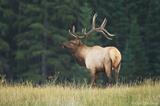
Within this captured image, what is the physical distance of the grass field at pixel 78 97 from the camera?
8953 mm

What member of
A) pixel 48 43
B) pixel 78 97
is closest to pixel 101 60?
pixel 78 97

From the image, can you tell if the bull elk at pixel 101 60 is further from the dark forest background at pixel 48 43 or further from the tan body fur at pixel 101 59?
the dark forest background at pixel 48 43

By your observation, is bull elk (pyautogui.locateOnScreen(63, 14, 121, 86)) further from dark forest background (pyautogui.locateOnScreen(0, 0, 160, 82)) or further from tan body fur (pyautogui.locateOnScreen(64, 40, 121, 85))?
dark forest background (pyautogui.locateOnScreen(0, 0, 160, 82))

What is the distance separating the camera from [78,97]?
9.60 metres

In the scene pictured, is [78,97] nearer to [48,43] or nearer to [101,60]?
[101,60]

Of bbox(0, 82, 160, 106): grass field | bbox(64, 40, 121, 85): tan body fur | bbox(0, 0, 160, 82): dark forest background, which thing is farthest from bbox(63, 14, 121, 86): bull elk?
bbox(0, 0, 160, 82): dark forest background

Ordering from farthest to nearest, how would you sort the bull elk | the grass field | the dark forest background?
the dark forest background < the bull elk < the grass field

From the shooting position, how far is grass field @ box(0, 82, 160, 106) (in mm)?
8953

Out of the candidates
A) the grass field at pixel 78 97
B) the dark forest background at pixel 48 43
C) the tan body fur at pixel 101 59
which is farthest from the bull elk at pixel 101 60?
the dark forest background at pixel 48 43

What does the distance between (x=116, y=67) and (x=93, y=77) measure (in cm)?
74

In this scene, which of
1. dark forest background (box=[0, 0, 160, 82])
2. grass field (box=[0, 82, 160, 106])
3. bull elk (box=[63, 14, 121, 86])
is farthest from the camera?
dark forest background (box=[0, 0, 160, 82])

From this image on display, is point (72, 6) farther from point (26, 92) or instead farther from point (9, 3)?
point (26, 92)

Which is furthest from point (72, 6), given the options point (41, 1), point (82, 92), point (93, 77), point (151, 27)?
point (82, 92)

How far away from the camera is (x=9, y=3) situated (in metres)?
34.8
